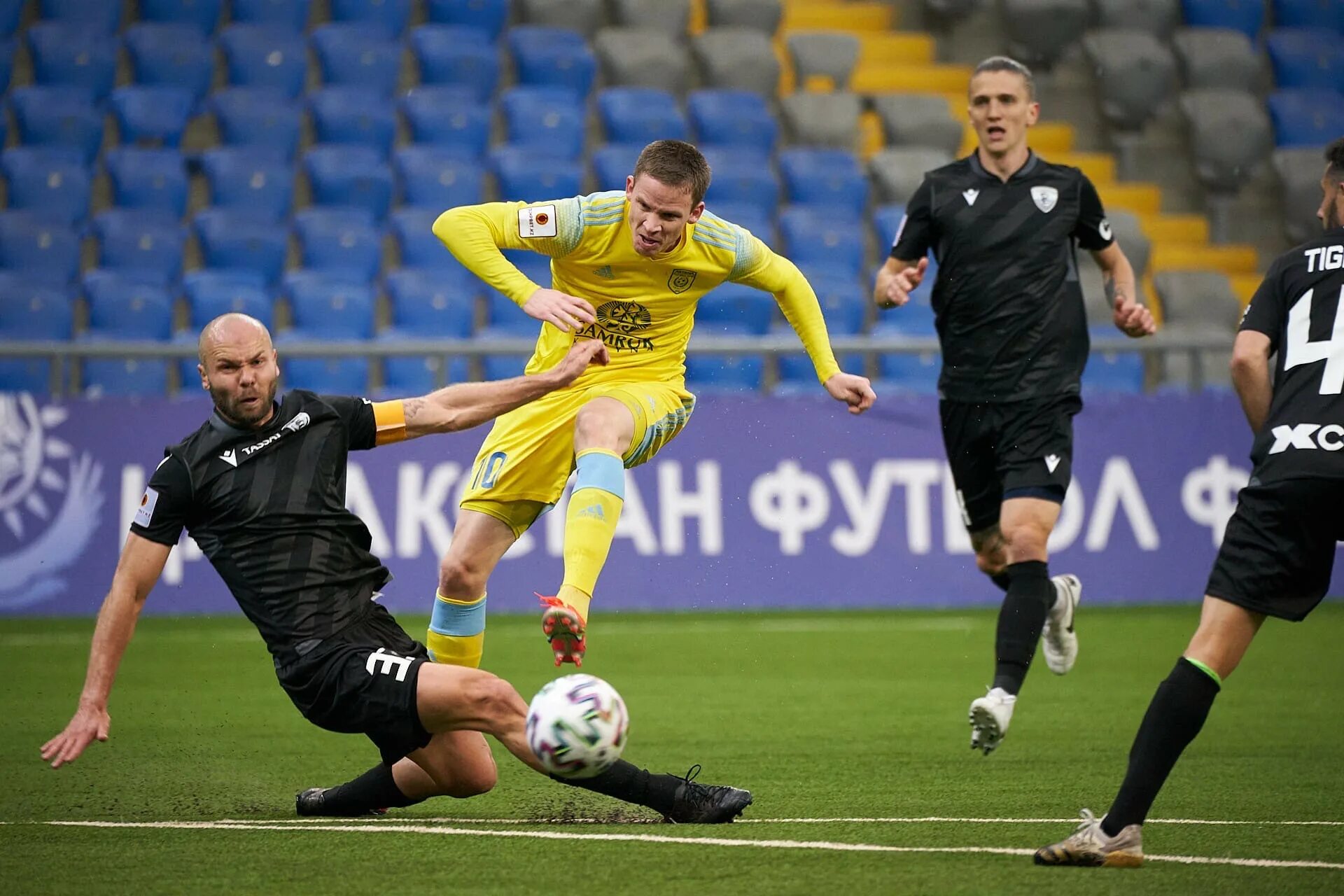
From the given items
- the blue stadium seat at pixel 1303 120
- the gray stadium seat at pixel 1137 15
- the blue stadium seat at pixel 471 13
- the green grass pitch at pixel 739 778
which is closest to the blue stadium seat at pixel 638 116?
the blue stadium seat at pixel 471 13

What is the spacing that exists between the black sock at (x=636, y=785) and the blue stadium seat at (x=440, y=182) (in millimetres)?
10673

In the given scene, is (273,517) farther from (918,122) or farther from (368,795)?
(918,122)

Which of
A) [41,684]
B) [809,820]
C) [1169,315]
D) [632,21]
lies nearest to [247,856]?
[809,820]

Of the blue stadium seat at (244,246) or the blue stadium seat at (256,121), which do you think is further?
the blue stadium seat at (256,121)

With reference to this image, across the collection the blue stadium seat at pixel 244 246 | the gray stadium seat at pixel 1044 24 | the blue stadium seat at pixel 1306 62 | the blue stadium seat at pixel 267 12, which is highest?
the blue stadium seat at pixel 267 12

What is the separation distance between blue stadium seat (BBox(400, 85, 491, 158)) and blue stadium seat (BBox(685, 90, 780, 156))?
204 cm

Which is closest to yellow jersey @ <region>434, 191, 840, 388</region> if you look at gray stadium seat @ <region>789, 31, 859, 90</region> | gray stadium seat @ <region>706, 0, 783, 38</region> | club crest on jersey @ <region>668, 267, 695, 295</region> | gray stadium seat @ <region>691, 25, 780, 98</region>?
club crest on jersey @ <region>668, 267, 695, 295</region>

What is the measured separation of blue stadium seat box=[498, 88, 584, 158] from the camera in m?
16.4

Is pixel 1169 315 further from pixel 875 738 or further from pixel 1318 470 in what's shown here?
pixel 1318 470

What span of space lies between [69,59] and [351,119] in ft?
8.73

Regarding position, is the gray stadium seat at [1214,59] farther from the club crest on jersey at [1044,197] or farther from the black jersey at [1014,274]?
the club crest on jersey at [1044,197]

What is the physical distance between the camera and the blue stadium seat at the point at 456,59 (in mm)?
16859

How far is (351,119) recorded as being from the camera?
1622cm

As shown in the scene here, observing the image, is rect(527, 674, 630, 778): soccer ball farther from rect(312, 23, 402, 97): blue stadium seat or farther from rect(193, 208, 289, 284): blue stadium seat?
rect(312, 23, 402, 97): blue stadium seat
